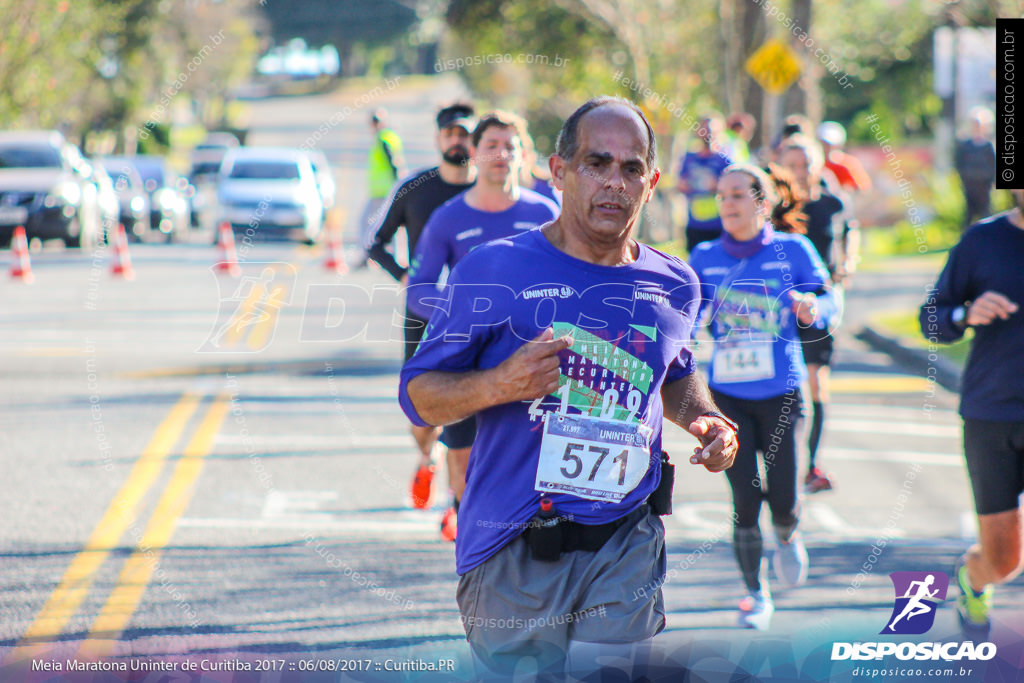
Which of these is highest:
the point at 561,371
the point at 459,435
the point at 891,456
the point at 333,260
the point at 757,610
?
the point at 561,371

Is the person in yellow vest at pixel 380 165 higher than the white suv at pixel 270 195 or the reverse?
higher

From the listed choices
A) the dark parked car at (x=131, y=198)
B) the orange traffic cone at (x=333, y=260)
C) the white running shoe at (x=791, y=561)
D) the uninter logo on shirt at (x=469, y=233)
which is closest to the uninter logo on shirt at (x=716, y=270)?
the uninter logo on shirt at (x=469, y=233)

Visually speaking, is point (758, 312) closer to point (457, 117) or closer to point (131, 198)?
point (457, 117)

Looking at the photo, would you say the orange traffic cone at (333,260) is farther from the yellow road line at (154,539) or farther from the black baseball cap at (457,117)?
the black baseball cap at (457,117)

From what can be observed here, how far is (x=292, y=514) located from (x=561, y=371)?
460cm

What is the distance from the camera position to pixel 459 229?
255 inches

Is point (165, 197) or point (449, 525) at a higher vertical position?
point (449, 525)

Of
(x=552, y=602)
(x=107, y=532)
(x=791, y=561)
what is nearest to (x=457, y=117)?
(x=107, y=532)

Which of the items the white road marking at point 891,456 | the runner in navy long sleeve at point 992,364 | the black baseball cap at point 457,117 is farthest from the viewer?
the white road marking at point 891,456

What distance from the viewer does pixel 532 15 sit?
2978 cm

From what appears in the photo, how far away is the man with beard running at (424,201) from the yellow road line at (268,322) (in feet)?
22.4

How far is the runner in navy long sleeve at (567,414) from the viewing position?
3.42 m

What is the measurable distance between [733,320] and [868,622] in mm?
1450

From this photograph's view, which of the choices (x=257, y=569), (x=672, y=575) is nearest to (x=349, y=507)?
(x=257, y=569)
